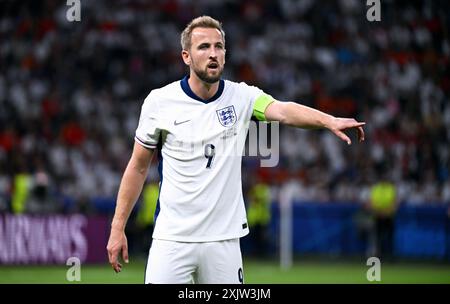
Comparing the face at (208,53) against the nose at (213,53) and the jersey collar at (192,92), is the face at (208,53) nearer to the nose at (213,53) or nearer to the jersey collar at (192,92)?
the nose at (213,53)

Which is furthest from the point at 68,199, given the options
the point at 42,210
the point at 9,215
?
the point at 9,215

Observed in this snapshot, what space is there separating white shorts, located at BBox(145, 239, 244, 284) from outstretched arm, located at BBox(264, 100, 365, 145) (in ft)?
2.78

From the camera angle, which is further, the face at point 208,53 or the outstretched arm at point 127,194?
the outstretched arm at point 127,194

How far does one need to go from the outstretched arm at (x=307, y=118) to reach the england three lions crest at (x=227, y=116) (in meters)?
0.21

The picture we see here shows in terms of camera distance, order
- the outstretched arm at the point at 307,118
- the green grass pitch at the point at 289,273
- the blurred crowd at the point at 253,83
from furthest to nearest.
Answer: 1. the blurred crowd at the point at 253,83
2. the green grass pitch at the point at 289,273
3. the outstretched arm at the point at 307,118

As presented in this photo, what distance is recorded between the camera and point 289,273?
16.7 meters

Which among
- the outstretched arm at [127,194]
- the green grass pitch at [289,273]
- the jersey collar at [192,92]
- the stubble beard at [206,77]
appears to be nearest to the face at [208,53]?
the stubble beard at [206,77]

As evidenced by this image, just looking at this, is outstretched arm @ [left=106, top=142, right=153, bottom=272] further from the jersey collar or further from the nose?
the nose

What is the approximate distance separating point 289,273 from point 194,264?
10.8m

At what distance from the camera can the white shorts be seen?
6.06 metres

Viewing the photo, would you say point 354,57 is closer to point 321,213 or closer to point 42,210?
point 321,213

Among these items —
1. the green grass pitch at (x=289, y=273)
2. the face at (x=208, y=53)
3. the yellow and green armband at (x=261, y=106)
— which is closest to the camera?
the face at (x=208, y=53)

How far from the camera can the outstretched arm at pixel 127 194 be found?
628 cm

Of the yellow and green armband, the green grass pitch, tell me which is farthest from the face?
the green grass pitch
